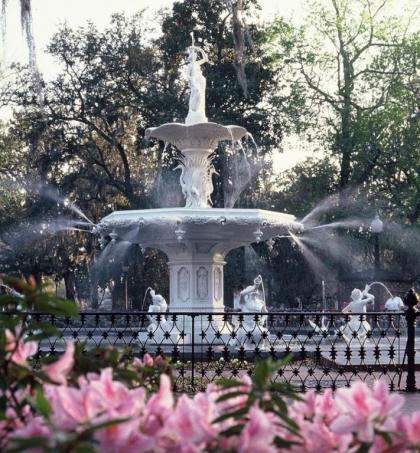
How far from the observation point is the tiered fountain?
1848 cm

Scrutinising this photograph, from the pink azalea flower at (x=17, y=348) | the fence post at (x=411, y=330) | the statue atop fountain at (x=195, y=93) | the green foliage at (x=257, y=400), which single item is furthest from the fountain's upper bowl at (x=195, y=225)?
the green foliage at (x=257, y=400)

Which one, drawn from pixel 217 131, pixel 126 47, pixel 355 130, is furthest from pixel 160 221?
Answer: pixel 126 47

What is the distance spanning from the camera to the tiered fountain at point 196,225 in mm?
18484

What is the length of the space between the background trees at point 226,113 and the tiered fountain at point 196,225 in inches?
652

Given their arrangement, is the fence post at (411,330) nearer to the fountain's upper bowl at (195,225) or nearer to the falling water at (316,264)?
the fountain's upper bowl at (195,225)

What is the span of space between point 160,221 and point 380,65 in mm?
22752

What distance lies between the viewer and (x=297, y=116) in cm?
3900

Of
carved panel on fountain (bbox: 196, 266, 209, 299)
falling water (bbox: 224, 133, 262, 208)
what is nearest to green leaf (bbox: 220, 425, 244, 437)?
carved panel on fountain (bbox: 196, 266, 209, 299)

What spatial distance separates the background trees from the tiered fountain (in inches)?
652

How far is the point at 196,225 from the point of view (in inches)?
727

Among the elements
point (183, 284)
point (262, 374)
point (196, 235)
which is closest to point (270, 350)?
point (196, 235)

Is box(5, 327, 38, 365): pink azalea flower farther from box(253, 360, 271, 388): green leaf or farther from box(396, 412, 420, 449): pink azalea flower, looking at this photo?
box(396, 412, 420, 449): pink azalea flower

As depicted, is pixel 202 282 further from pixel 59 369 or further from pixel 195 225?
pixel 59 369

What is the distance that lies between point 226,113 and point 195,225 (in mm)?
20208
